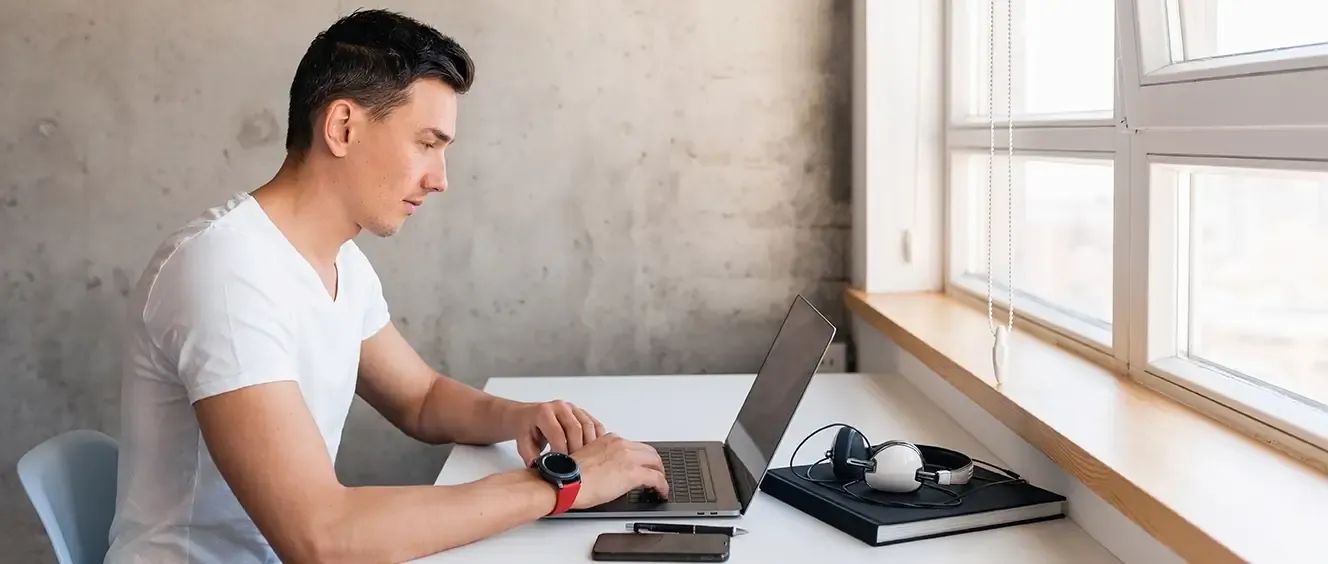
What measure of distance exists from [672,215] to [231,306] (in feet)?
4.71

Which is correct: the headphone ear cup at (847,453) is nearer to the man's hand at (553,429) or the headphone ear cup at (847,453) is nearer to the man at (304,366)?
the man at (304,366)

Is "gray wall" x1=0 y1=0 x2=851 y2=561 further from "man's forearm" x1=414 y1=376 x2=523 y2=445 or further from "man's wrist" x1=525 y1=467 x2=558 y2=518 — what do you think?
"man's wrist" x1=525 y1=467 x2=558 y2=518

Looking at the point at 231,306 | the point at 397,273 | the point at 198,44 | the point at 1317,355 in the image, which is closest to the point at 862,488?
the point at 1317,355

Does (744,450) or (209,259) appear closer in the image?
(209,259)

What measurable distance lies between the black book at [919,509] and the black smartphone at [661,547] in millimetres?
150

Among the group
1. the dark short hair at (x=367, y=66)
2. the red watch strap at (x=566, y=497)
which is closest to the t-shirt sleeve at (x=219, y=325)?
the dark short hair at (x=367, y=66)

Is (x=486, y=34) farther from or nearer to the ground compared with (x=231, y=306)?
farther from the ground

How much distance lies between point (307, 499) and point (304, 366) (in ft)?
0.96

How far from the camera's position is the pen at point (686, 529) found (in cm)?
139

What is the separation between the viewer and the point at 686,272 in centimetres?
271

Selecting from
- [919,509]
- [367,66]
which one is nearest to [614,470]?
[919,509]

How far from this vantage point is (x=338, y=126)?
1520mm

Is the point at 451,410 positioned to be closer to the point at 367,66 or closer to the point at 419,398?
the point at 419,398

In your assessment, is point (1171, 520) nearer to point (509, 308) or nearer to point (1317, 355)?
point (1317, 355)
